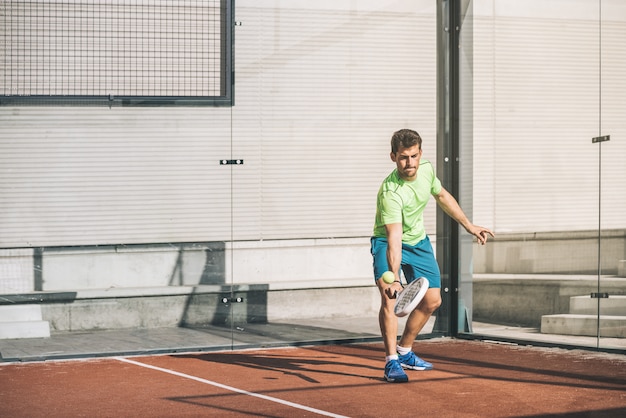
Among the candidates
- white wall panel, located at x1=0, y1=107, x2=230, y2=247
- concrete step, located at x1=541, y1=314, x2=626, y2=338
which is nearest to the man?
concrete step, located at x1=541, y1=314, x2=626, y2=338

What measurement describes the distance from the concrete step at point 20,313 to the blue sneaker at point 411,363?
2937mm

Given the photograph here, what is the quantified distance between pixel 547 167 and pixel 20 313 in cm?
440

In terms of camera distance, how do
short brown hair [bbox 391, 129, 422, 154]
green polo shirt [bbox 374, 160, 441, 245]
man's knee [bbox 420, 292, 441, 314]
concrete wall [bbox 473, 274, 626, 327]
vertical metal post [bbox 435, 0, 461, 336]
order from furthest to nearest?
vertical metal post [bbox 435, 0, 461, 336] < concrete wall [bbox 473, 274, 626, 327] < man's knee [bbox 420, 292, 441, 314] < green polo shirt [bbox 374, 160, 441, 245] < short brown hair [bbox 391, 129, 422, 154]

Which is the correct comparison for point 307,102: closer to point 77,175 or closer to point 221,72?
point 221,72

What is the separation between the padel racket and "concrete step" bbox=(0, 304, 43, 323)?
3.20 meters

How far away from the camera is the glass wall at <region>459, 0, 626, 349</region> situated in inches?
335

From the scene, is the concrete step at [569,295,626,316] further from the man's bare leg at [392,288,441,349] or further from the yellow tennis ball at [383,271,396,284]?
the yellow tennis ball at [383,271,396,284]

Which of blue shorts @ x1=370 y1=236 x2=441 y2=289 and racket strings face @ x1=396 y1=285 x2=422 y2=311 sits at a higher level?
blue shorts @ x1=370 y1=236 x2=441 y2=289

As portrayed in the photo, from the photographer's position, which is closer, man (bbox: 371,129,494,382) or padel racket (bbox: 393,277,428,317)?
padel racket (bbox: 393,277,428,317)

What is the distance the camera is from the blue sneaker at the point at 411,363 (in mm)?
7609

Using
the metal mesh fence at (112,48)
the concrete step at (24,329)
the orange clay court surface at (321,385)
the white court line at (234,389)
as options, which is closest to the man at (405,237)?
the orange clay court surface at (321,385)

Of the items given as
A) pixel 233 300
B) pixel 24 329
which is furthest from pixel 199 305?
pixel 24 329

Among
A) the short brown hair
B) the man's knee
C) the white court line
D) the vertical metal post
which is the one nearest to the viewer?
the white court line

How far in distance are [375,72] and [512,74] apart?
1.15m
